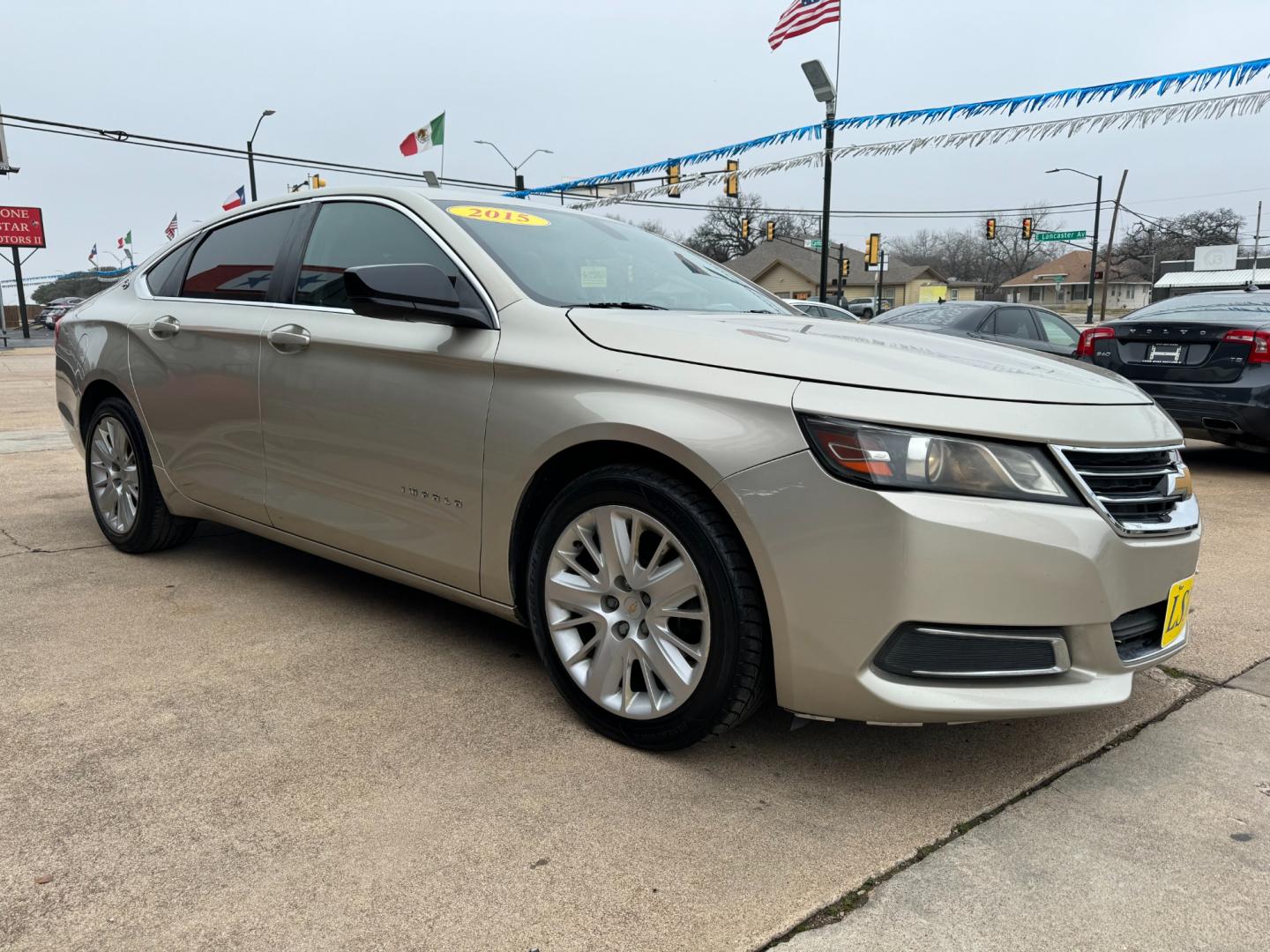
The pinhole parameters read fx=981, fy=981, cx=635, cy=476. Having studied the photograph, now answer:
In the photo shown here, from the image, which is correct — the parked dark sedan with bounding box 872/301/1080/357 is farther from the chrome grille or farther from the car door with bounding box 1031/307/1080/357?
the chrome grille

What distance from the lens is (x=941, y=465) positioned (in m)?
2.15

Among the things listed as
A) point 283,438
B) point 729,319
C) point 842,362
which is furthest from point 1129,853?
point 283,438

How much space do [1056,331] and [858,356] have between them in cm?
929

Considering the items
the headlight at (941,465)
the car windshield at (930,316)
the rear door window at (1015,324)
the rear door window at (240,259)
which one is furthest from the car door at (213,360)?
the rear door window at (1015,324)

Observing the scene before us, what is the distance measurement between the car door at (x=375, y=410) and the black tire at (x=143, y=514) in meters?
1.00

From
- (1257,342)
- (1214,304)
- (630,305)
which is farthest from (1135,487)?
(1214,304)

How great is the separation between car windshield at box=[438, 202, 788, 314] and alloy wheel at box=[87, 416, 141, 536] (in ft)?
6.92

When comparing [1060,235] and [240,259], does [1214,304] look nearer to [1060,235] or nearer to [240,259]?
[240,259]

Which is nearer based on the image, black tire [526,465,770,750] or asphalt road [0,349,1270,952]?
asphalt road [0,349,1270,952]

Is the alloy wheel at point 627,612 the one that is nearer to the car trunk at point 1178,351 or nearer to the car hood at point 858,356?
the car hood at point 858,356

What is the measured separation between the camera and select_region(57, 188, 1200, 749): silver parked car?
2.16 meters

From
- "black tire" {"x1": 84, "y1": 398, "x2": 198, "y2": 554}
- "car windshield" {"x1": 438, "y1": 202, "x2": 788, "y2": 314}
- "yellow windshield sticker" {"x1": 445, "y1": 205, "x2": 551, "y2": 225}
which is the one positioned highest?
"yellow windshield sticker" {"x1": 445, "y1": 205, "x2": 551, "y2": 225}

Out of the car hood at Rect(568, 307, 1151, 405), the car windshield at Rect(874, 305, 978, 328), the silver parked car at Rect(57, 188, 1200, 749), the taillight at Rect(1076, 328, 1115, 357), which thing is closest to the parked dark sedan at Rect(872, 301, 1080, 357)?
the car windshield at Rect(874, 305, 978, 328)

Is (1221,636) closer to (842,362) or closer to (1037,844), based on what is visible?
(1037,844)
